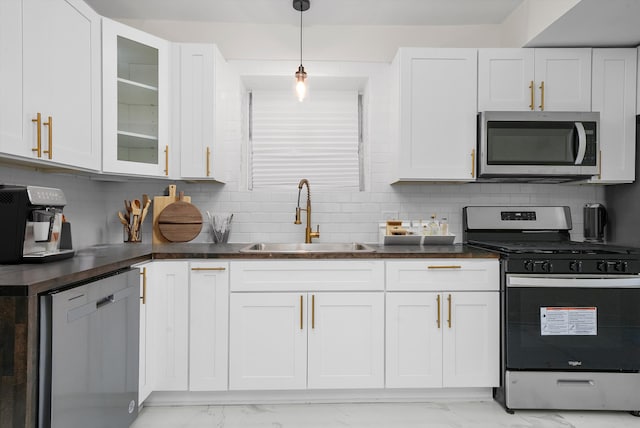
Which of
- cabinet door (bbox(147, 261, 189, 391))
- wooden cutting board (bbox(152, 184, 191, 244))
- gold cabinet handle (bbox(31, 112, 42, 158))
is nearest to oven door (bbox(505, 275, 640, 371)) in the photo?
cabinet door (bbox(147, 261, 189, 391))

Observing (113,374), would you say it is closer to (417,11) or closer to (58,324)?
(58,324)

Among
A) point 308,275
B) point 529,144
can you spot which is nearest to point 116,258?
point 308,275

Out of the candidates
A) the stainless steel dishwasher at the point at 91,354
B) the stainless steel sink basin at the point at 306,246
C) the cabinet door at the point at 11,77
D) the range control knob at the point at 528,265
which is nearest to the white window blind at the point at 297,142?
the stainless steel sink basin at the point at 306,246

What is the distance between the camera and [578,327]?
7.57ft

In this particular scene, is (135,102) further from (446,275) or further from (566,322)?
(566,322)

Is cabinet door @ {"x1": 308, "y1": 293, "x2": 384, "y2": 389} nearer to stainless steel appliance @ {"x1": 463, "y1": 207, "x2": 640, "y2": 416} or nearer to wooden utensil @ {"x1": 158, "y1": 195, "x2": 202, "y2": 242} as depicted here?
stainless steel appliance @ {"x1": 463, "y1": 207, "x2": 640, "y2": 416}

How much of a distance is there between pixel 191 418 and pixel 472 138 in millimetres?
2369

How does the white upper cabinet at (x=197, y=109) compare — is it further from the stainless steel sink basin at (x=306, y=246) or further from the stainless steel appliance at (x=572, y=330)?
the stainless steel appliance at (x=572, y=330)

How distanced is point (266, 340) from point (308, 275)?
0.44 metres

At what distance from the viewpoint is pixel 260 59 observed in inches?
120

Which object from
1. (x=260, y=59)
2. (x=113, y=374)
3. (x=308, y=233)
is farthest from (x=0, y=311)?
(x=260, y=59)

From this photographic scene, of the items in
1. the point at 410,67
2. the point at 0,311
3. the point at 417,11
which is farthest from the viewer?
the point at 417,11

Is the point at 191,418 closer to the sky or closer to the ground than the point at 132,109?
closer to the ground

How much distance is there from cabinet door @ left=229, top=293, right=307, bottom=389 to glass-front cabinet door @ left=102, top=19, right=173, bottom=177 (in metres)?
1.01
